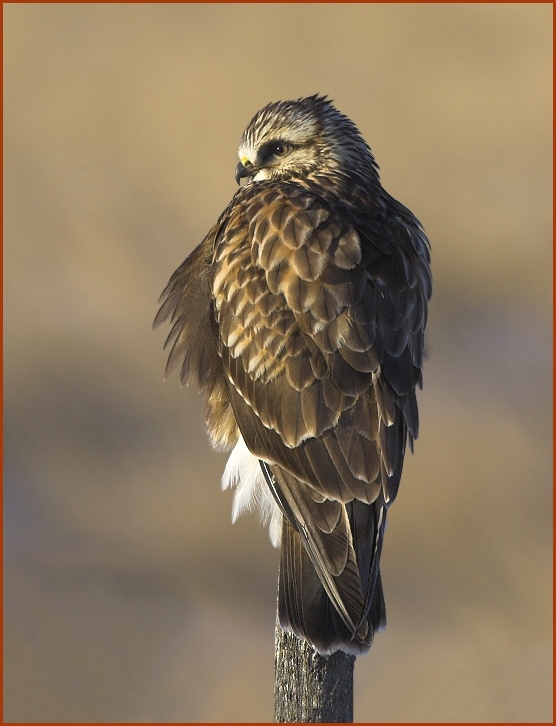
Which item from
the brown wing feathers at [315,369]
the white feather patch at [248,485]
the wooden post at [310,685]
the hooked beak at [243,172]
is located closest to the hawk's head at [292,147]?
the hooked beak at [243,172]

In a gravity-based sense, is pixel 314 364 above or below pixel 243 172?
below

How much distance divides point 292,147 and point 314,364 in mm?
1499

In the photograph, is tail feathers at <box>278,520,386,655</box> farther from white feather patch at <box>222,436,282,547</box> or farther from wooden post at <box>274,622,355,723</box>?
white feather patch at <box>222,436,282,547</box>

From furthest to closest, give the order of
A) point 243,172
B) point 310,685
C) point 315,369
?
point 243,172 → point 315,369 → point 310,685

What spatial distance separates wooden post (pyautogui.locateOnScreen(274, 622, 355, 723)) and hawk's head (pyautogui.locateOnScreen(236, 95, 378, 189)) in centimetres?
222

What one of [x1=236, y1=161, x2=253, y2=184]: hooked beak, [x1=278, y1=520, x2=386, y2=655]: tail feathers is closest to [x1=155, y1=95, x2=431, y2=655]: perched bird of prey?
[x1=278, y1=520, x2=386, y2=655]: tail feathers

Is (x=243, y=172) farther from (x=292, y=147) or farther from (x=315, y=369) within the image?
(x=315, y=369)

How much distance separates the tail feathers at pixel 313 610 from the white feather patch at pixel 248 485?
0.49 meters

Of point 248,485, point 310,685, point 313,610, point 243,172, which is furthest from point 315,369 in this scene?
point 243,172

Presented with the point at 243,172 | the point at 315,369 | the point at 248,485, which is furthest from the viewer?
the point at 243,172

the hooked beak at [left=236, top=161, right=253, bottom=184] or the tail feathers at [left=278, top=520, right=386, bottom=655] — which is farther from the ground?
the hooked beak at [left=236, top=161, right=253, bottom=184]

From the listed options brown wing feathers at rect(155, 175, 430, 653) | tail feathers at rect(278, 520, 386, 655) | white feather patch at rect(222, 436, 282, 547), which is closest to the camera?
tail feathers at rect(278, 520, 386, 655)

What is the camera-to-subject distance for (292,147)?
533 centimetres

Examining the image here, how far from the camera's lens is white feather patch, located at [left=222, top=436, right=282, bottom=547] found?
4.59 m
